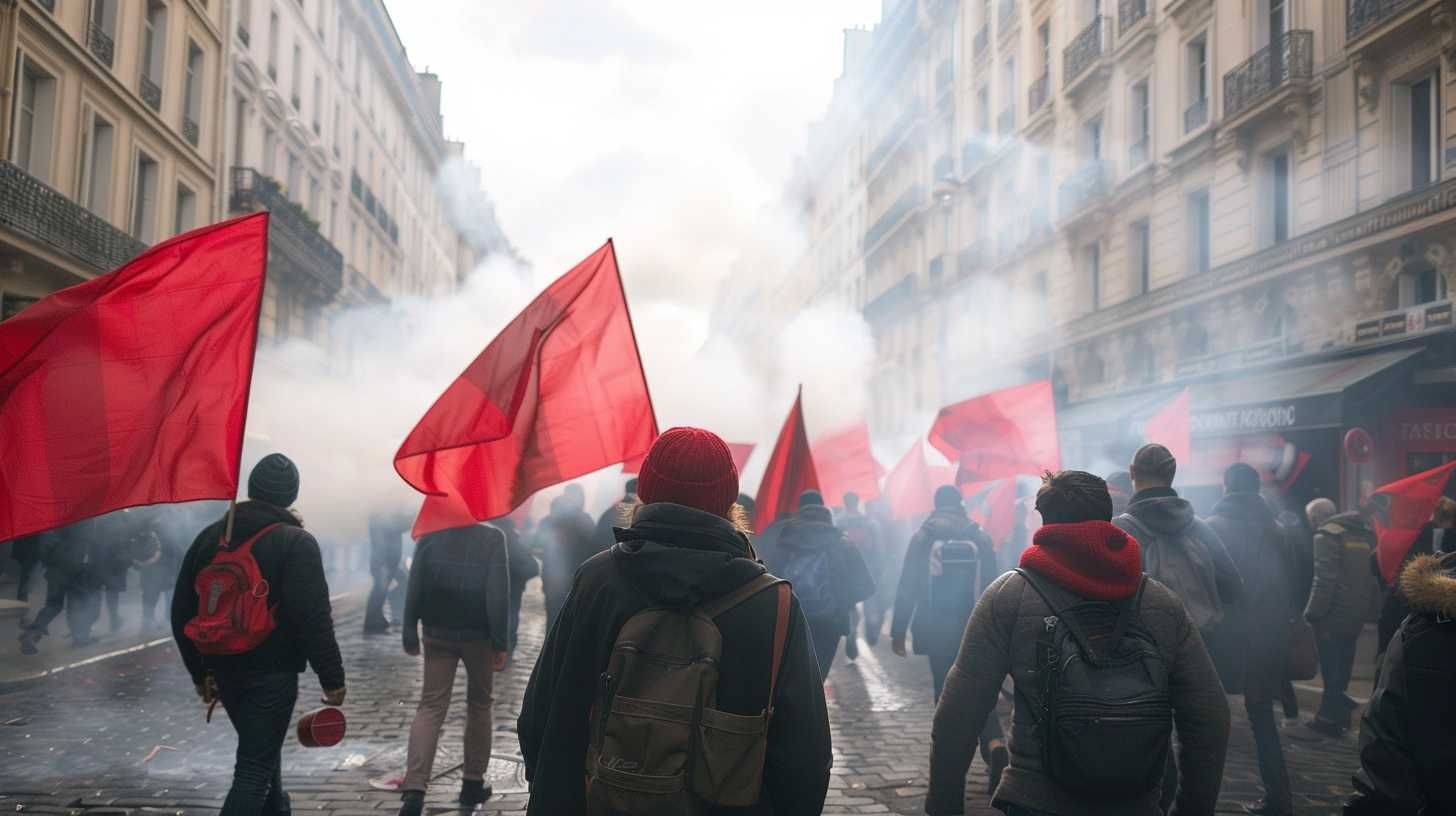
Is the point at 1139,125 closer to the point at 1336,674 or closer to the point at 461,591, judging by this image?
the point at 1336,674

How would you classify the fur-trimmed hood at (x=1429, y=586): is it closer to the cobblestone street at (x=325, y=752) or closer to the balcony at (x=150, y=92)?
the cobblestone street at (x=325, y=752)

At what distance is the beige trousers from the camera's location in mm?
5043

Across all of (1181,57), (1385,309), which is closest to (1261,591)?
(1385,309)

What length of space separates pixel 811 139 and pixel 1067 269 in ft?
135

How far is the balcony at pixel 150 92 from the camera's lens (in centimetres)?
1833

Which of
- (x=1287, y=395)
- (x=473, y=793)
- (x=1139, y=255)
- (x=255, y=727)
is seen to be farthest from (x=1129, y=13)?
(x=255, y=727)

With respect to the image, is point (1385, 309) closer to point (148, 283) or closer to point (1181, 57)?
point (1181, 57)

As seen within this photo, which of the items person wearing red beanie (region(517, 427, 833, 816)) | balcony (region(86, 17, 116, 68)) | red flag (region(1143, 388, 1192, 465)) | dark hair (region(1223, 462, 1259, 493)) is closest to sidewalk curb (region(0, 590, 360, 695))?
person wearing red beanie (region(517, 427, 833, 816))

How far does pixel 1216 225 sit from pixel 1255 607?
43.1 ft

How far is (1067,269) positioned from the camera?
2234 centimetres

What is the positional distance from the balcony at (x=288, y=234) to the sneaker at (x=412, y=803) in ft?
58.9

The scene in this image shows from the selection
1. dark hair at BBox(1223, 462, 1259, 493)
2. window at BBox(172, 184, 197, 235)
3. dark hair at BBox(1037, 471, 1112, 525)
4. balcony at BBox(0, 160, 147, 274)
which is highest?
window at BBox(172, 184, 197, 235)

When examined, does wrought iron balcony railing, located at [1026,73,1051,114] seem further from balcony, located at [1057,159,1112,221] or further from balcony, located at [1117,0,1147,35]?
balcony, located at [1117,0,1147,35]

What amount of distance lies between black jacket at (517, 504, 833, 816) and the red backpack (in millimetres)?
2052
